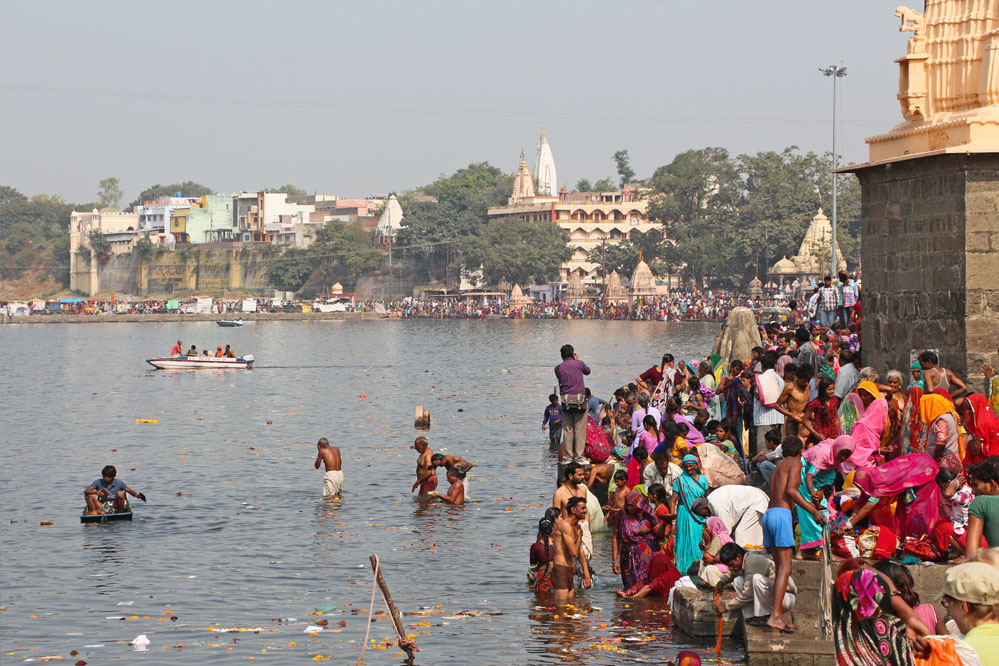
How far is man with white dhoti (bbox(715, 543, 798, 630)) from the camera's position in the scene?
10023 millimetres

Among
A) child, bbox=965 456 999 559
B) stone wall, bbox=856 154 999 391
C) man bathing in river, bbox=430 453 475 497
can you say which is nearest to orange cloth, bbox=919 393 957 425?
child, bbox=965 456 999 559

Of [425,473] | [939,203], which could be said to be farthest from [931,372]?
[425,473]

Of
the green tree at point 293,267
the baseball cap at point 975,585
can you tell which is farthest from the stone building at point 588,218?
the baseball cap at point 975,585

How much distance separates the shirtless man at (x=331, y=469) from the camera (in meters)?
19.9

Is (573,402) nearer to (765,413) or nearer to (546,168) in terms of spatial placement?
(765,413)

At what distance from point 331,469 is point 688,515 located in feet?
31.3

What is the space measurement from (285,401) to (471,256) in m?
76.9

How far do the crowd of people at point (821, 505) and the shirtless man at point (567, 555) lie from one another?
0.01 metres

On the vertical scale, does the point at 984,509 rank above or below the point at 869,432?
below

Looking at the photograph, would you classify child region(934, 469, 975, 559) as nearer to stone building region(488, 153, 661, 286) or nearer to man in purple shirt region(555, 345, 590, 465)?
man in purple shirt region(555, 345, 590, 465)

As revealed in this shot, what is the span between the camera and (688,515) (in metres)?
11.3

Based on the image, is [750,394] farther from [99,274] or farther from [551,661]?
[99,274]

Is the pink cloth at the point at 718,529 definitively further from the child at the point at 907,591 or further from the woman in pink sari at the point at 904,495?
the child at the point at 907,591

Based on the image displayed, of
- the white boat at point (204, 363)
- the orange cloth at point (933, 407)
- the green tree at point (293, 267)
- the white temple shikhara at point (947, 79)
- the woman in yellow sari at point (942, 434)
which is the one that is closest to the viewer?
the woman in yellow sari at point (942, 434)
